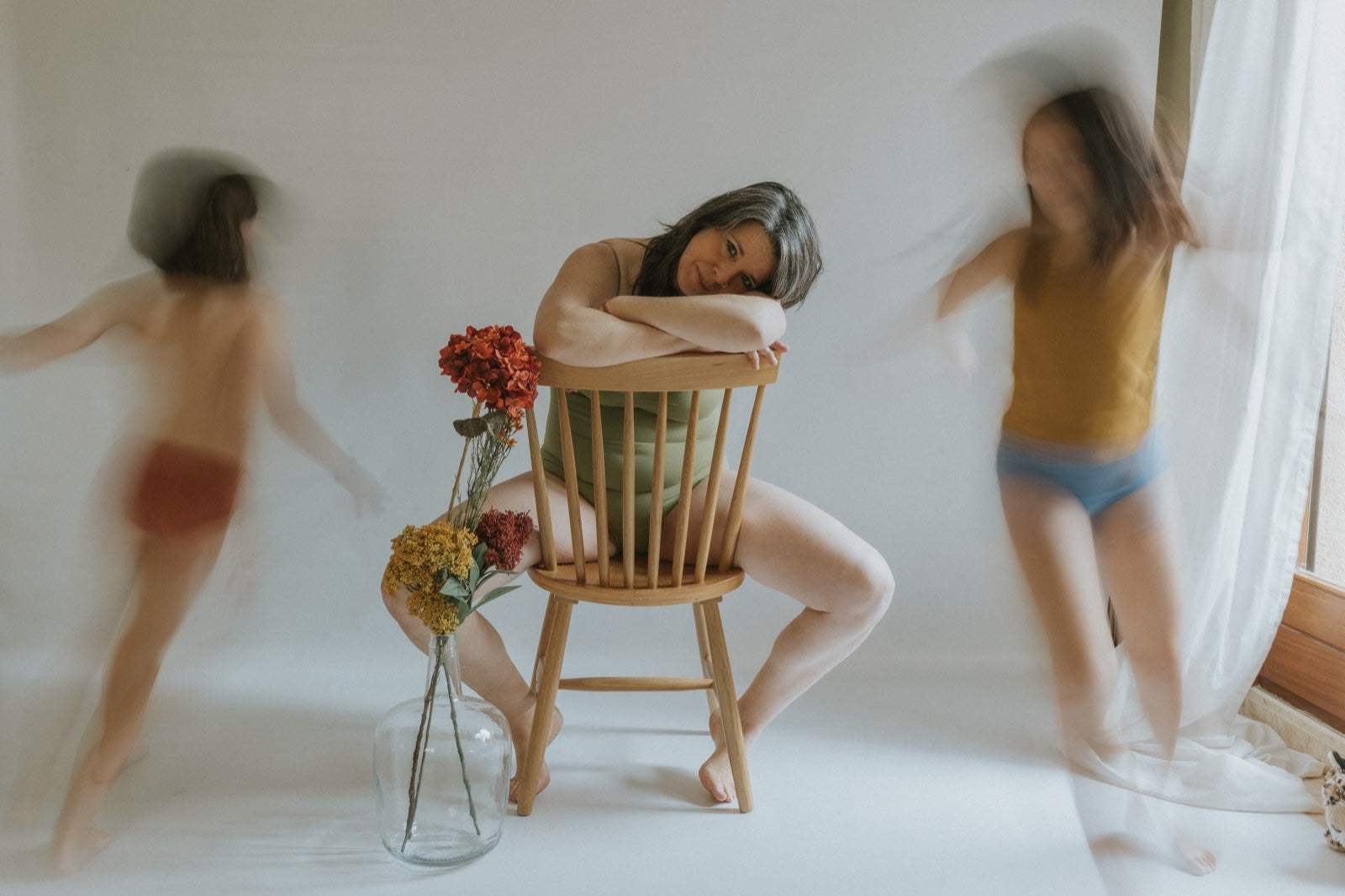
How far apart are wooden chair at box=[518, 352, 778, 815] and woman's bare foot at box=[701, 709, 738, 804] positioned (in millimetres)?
42

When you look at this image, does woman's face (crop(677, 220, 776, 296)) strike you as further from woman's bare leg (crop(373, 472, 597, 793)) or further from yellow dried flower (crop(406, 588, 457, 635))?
yellow dried flower (crop(406, 588, 457, 635))

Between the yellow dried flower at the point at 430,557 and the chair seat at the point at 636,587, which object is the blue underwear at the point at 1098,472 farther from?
the yellow dried flower at the point at 430,557

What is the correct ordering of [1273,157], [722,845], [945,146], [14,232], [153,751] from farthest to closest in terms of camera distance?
1. [945,146]
2. [14,232]
3. [153,751]
4. [722,845]
5. [1273,157]

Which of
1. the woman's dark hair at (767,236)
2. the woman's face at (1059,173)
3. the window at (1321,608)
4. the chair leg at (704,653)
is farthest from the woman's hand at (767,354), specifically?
the window at (1321,608)

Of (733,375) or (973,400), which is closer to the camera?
(733,375)

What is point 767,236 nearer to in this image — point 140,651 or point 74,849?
point 140,651

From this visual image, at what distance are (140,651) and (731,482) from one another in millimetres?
1161

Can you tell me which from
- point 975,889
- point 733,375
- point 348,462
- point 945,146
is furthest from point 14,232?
point 975,889

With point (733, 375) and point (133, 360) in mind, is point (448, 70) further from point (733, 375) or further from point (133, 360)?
point (733, 375)

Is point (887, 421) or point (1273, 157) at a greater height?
point (1273, 157)

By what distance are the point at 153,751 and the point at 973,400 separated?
2.01 metres

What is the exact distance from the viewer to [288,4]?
8.34ft

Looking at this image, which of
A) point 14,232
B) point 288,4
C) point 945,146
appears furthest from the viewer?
point 945,146

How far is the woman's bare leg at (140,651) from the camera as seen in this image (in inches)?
78.3
